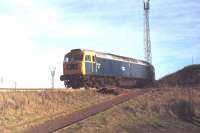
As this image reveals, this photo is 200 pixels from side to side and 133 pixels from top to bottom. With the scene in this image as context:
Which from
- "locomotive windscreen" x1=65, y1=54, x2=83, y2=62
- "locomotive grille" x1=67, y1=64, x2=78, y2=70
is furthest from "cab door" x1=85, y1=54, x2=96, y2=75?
"locomotive grille" x1=67, y1=64, x2=78, y2=70

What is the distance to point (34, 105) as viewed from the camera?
31.0 meters

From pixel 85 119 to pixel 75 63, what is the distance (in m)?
19.7

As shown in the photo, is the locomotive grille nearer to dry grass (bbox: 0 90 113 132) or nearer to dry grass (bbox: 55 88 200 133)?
dry grass (bbox: 0 90 113 132)

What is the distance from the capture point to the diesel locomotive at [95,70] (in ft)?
153

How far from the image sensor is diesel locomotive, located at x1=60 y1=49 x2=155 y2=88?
1842 inches

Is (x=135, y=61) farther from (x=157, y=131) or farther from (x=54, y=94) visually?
(x=157, y=131)

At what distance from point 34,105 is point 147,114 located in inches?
288

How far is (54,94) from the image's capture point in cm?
3491

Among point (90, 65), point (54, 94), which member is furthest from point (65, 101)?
point (90, 65)

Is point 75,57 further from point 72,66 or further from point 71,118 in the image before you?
point 71,118

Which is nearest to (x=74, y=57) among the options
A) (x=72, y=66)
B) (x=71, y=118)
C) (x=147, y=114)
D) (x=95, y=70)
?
(x=72, y=66)

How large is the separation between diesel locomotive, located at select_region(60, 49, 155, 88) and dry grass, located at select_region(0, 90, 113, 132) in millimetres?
8702

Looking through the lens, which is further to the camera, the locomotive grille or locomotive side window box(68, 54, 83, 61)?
locomotive side window box(68, 54, 83, 61)

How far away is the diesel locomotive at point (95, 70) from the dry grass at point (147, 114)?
9210 mm
